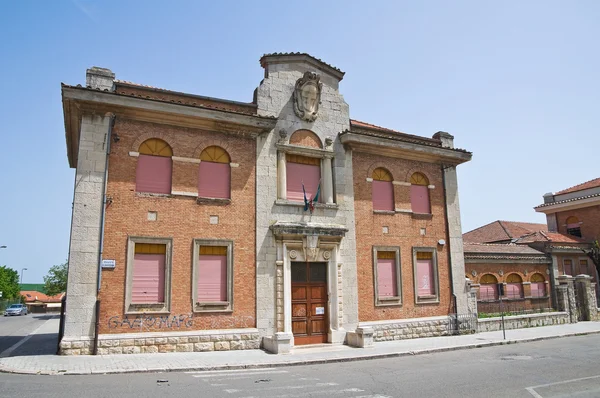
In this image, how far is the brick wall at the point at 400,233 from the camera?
17984mm

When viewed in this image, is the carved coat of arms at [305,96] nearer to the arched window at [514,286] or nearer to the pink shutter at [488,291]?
the pink shutter at [488,291]

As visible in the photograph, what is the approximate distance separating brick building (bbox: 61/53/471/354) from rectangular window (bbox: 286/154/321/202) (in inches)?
2.2

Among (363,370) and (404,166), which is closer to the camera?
(363,370)

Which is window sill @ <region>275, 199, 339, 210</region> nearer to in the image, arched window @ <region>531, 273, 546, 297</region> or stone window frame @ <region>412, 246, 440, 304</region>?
stone window frame @ <region>412, 246, 440, 304</region>

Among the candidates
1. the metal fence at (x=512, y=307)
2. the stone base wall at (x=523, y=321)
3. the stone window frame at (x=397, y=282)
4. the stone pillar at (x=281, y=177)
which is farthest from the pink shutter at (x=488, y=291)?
the stone pillar at (x=281, y=177)

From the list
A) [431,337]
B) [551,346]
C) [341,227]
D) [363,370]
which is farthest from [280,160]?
[551,346]

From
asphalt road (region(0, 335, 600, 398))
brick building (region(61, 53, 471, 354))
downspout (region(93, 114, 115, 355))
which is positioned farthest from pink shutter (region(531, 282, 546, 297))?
downspout (region(93, 114, 115, 355))

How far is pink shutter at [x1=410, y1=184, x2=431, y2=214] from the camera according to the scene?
1994cm

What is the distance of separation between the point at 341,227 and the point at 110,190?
26.6 feet

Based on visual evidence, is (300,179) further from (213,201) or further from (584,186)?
(584,186)

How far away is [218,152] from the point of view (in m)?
16.2

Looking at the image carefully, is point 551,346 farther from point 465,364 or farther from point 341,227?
point 341,227

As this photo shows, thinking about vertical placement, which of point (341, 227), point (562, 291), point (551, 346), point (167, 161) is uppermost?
point (167, 161)

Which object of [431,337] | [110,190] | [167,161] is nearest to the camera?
[110,190]
